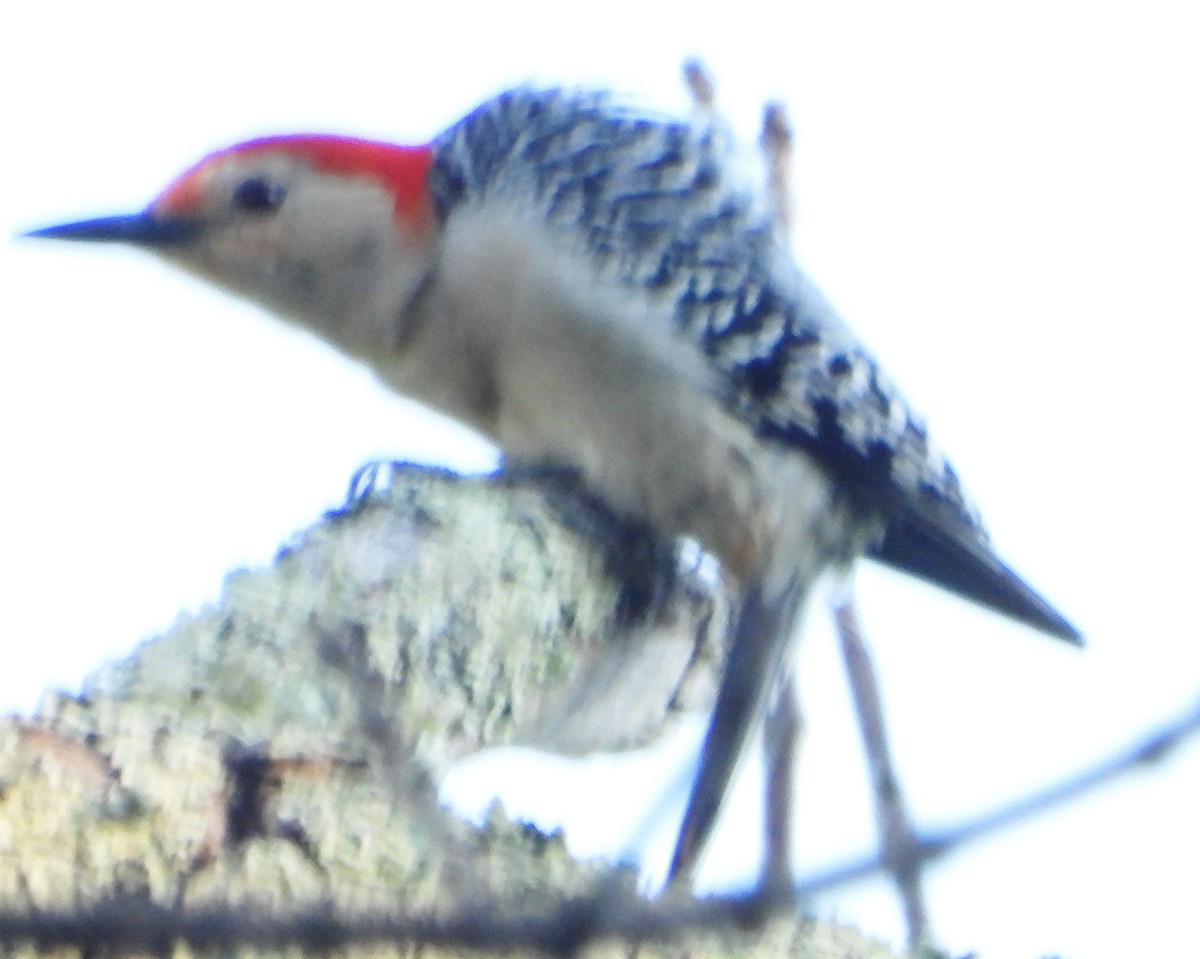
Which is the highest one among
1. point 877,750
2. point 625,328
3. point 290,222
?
point 290,222

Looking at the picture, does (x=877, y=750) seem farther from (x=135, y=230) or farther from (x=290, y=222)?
(x=135, y=230)

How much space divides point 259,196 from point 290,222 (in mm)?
107

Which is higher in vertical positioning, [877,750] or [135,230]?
[135,230]

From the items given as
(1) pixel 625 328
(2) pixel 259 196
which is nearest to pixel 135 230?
(2) pixel 259 196

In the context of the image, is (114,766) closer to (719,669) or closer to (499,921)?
(499,921)

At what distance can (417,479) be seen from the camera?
11.0 ft

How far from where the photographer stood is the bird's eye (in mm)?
4559

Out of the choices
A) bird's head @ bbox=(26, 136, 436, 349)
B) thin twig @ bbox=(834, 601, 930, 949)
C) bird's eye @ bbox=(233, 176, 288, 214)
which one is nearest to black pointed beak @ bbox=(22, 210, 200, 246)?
bird's head @ bbox=(26, 136, 436, 349)

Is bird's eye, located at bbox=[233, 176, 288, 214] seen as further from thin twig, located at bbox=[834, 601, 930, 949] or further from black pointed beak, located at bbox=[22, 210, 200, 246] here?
thin twig, located at bbox=[834, 601, 930, 949]

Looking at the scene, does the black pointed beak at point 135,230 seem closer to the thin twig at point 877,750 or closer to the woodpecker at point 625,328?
the woodpecker at point 625,328

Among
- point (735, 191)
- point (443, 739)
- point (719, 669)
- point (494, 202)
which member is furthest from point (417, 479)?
point (735, 191)

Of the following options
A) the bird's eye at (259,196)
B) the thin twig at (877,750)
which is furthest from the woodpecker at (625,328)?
the thin twig at (877,750)

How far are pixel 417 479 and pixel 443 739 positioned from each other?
650 mm

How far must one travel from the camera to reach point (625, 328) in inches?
155
